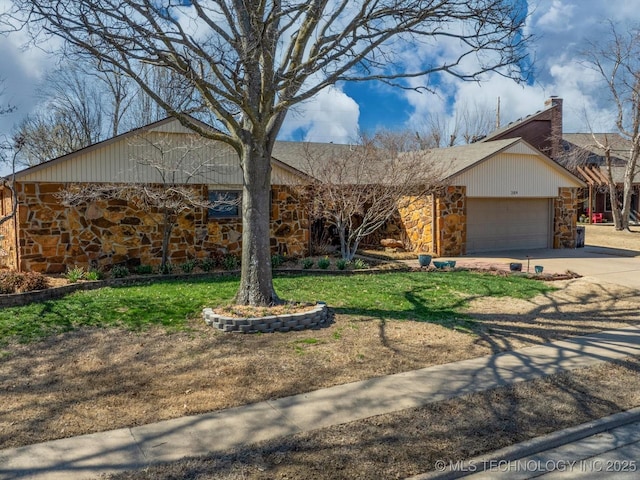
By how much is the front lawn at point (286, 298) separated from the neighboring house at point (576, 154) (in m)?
23.5

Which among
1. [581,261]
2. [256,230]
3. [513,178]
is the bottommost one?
[581,261]

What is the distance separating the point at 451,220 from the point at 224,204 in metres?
7.87

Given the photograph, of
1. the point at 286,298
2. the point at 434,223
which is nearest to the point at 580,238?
the point at 434,223

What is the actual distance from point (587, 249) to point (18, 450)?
69.0ft

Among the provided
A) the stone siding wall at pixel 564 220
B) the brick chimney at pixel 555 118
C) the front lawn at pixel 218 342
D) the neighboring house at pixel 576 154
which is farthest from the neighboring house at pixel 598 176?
the front lawn at pixel 218 342

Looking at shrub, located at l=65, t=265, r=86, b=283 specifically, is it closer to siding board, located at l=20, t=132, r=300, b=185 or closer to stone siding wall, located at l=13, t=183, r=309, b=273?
stone siding wall, located at l=13, t=183, r=309, b=273

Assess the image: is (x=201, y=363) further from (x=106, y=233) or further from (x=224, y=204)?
(x=224, y=204)

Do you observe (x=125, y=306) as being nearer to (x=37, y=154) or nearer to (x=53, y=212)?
(x=53, y=212)

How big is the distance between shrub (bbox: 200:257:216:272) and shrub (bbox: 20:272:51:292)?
3989mm

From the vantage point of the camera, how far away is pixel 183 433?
4.56 meters

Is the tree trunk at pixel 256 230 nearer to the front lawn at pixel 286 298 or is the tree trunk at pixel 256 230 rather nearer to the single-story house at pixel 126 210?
the front lawn at pixel 286 298

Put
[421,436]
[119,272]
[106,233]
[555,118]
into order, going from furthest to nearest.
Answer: [555,118], [106,233], [119,272], [421,436]

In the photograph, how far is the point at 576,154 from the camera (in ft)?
105

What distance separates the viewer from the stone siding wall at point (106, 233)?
12.8 meters
